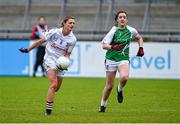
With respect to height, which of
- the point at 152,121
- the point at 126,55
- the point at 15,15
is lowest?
the point at 152,121

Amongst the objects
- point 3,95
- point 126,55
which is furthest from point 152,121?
point 3,95

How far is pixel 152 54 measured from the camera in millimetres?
29328

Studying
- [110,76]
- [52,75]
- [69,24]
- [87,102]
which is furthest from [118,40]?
[87,102]

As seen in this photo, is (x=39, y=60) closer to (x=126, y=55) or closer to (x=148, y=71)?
(x=148, y=71)

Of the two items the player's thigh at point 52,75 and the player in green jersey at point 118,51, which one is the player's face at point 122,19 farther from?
the player's thigh at point 52,75

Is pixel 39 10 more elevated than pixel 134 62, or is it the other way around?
pixel 39 10

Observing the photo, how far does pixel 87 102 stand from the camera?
710 inches

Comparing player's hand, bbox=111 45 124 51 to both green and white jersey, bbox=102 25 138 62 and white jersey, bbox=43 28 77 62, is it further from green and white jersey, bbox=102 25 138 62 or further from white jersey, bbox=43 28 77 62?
white jersey, bbox=43 28 77 62

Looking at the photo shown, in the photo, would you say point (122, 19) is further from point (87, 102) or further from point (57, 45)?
point (87, 102)

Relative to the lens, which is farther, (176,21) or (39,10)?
(39,10)

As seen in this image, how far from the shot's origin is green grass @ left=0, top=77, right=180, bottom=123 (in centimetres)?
1386

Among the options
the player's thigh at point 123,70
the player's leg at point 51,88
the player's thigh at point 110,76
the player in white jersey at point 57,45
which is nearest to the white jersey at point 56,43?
the player in white jersey at point 57,45

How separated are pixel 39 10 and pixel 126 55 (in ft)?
66.9

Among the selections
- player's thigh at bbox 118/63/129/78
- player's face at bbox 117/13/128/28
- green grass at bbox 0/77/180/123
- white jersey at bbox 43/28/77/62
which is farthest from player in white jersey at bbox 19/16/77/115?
player's thigh at bbox 118/63/129/78
